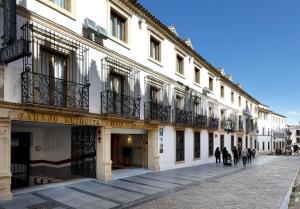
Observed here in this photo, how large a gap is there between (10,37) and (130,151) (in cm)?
1167

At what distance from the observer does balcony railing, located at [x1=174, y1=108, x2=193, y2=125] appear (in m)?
20.6

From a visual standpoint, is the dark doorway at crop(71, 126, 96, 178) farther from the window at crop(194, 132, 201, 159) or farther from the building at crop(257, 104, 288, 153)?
the building at crop(257, 104, 288, 153)

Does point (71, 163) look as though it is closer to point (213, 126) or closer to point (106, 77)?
point (106, 77)

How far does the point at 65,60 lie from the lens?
40.0ft

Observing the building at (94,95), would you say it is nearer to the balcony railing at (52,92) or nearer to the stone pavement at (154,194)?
the balcony railing at (52,92)

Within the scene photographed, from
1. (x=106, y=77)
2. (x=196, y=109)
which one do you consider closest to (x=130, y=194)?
(x=106, y=77)

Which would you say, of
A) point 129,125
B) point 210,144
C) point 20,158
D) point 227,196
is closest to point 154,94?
point 129,125

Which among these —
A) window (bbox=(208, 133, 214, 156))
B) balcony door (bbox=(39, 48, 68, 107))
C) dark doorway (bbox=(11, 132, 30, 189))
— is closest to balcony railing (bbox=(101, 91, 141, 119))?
balcony door (bbox=(39, 48, 68, 107))

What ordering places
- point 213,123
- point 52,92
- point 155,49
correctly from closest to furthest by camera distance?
point 52,92 → point 155,49 → point 213,123

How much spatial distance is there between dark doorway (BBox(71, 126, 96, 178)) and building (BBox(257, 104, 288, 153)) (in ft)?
134

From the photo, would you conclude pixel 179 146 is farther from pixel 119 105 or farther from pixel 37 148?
pixel 37 148

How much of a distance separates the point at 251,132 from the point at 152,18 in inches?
1207

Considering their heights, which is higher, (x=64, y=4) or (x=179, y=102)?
(x=64, y=4)

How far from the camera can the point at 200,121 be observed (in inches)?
961
